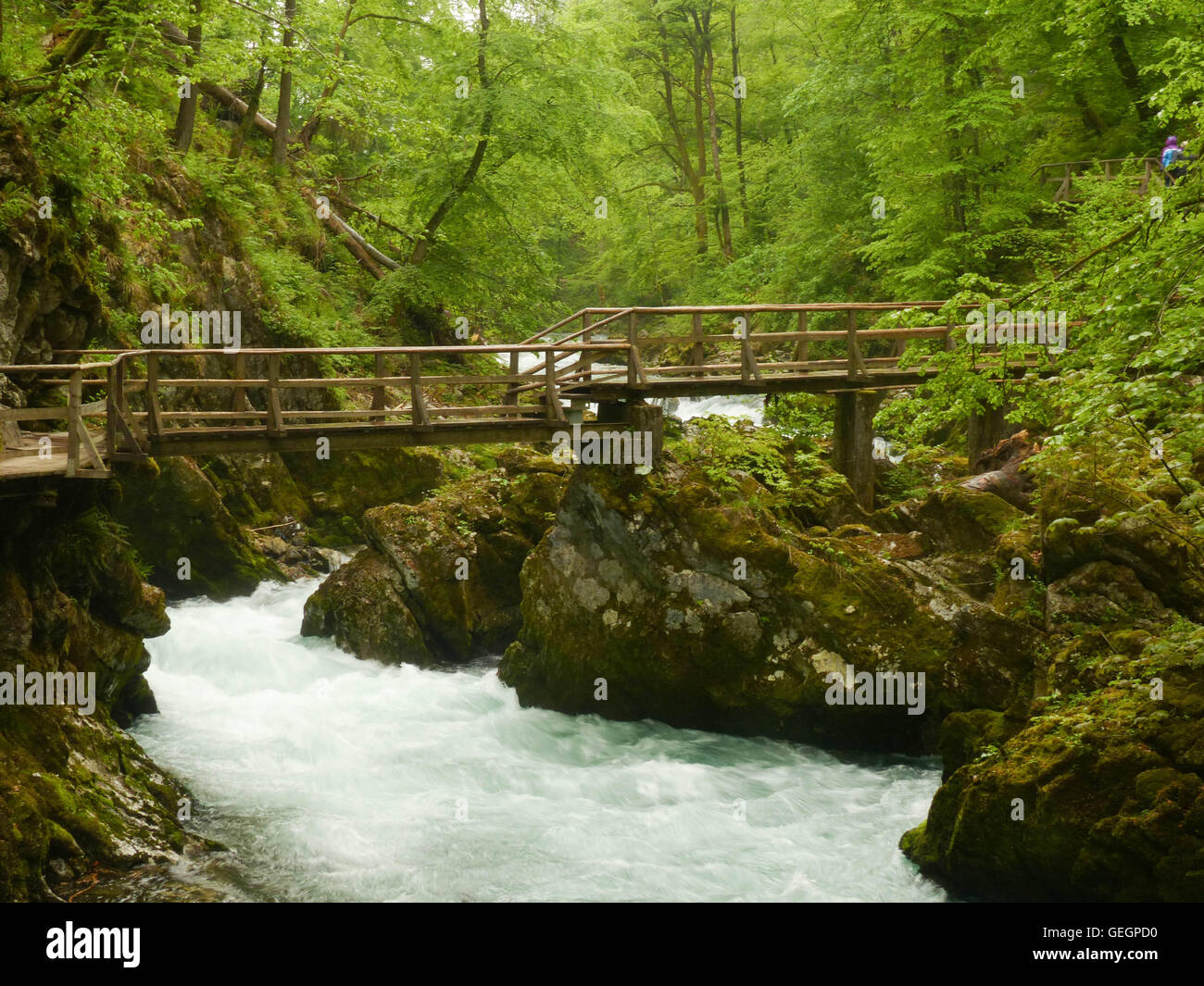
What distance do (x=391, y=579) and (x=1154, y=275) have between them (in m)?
11.3

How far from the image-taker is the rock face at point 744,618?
37.8ft

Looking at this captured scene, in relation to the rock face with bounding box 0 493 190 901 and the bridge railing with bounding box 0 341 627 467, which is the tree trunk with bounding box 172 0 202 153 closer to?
the bridge railing with bounding box 0 341 627 467

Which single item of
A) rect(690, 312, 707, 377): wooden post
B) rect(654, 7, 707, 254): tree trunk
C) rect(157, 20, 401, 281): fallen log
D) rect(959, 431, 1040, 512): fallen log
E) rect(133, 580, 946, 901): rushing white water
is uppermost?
rect(654, 7, 707, 254): tree trunk

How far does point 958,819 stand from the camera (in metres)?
8.47

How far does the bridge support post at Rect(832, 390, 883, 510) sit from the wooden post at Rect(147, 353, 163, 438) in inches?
383

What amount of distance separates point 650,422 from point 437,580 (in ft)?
14.7

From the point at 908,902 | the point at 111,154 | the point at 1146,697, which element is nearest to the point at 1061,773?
the point at 1146,697

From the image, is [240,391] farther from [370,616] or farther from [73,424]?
[73,424]

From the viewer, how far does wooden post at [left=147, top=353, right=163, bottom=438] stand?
10539 mm

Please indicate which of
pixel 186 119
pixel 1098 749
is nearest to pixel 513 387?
pixel 1098 749

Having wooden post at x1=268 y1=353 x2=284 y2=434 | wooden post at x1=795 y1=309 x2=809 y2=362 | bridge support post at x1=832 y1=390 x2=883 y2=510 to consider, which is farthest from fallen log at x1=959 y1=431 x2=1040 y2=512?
wooden post at x1=268 y1=353 x2=284 y2=434

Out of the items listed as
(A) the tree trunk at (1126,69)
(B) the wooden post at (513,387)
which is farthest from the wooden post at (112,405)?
(A) the tree trunk at (1126,69)

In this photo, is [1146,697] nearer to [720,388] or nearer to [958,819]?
[958,819]

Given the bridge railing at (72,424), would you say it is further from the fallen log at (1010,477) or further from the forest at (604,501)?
the fallen log at (1010,477)
